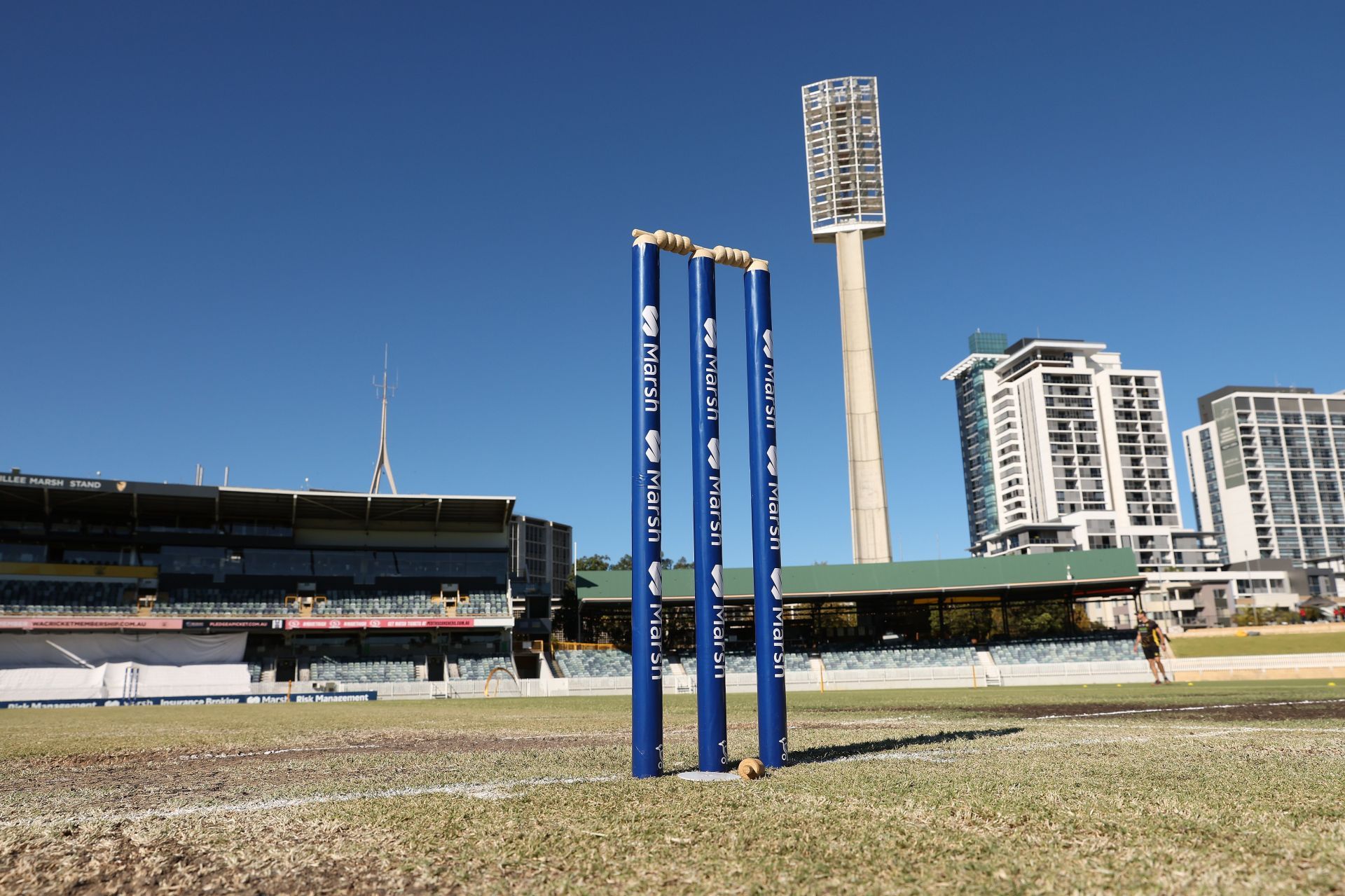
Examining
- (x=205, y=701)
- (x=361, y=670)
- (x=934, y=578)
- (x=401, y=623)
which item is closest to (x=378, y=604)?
(x=401, y=623)

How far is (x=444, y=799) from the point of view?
7.44m

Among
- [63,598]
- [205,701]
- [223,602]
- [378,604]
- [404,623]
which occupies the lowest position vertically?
[205,701]

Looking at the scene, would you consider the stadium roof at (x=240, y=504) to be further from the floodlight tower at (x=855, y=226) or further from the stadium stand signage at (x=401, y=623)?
the floodlight tower at (x=855, y=226)

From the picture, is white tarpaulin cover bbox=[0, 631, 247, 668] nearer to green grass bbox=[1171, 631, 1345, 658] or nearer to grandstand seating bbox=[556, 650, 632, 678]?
grandstand seating bbox=[556, 650, 632, 678]

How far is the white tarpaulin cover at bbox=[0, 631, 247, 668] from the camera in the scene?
4875cm

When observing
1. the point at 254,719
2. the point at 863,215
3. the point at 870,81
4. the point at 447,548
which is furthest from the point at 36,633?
the point at 870,81

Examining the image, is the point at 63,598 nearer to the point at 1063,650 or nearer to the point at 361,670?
the point at 361,670

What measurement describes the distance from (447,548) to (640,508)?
2067 inches

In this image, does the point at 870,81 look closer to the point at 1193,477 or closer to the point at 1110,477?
the point at 1110,477

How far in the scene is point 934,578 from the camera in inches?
2194

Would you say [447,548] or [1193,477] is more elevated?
[1193,477]

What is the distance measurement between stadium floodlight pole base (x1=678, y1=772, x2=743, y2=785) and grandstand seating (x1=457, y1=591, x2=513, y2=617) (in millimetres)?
47216

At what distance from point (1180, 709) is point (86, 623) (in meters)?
53.8

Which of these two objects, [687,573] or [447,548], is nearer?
[687,573]
